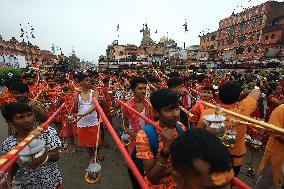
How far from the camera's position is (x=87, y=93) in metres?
6.79

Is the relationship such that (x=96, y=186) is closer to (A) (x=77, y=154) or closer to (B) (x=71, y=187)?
(B) (x=71, y=187)

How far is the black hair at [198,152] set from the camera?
4.76ft

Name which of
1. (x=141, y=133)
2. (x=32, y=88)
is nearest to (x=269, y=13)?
(x=32, y=88)

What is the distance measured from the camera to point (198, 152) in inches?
58.6

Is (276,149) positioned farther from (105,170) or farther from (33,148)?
(105,170)

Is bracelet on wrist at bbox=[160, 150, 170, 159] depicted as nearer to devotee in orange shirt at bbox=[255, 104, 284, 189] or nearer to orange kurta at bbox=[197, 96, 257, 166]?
orange kurta at bbox=[197, 96, 257, 166]

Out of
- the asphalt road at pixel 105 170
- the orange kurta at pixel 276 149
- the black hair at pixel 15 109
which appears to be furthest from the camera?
the asphalt road at pixel 105 170

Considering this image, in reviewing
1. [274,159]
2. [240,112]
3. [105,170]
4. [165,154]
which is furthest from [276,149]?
[105,170]

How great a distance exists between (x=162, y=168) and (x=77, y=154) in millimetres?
5951

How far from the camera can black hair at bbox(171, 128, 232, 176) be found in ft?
4.76

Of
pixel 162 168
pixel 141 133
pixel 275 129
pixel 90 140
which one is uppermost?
pixel 275 129

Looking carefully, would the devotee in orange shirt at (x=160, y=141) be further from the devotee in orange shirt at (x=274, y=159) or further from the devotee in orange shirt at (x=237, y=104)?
the devotee in orange shirt at (x=274, y=159)

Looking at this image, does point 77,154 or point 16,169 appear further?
point 77,154

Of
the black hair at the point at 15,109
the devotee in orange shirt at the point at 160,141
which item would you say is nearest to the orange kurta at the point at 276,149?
the devotee in orange shirt at the point at 160,141
